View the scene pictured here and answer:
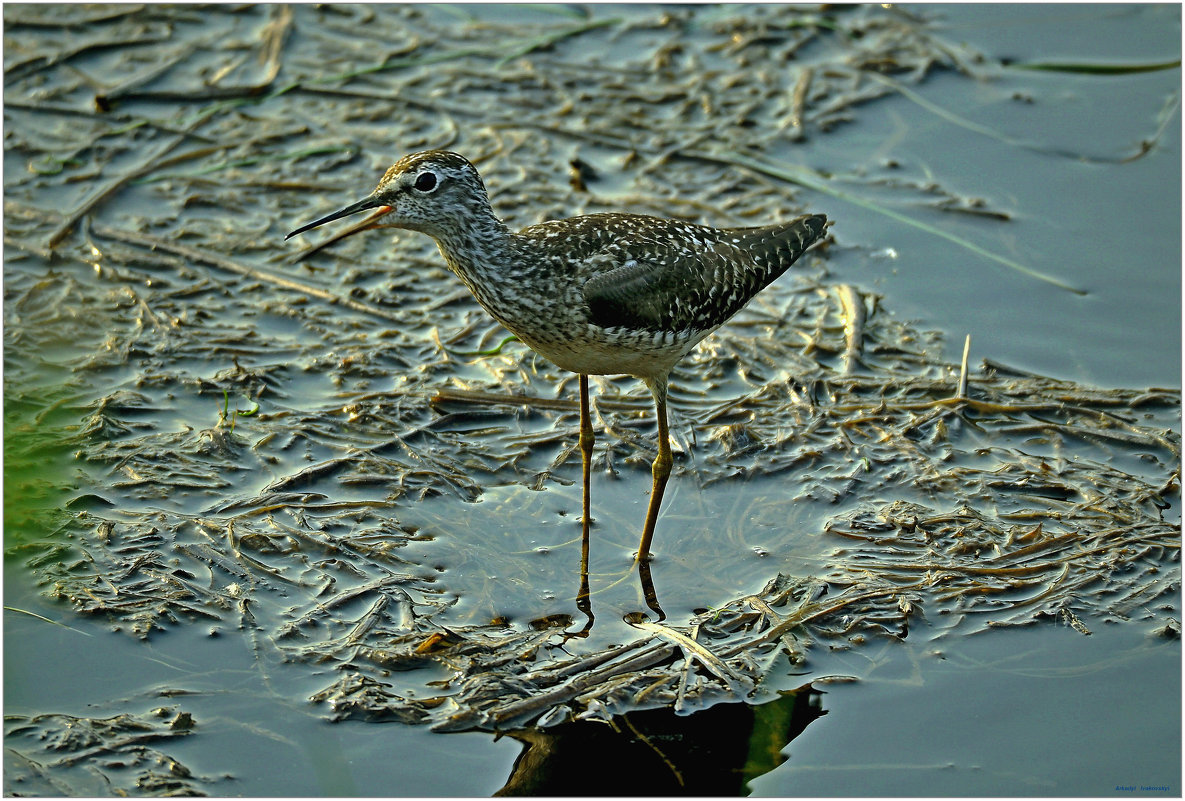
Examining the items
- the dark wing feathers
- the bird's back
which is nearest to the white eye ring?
the bird's back

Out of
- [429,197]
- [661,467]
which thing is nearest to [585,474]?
[661,467]

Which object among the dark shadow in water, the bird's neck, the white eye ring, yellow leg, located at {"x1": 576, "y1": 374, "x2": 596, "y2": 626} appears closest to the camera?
the dark shadow in water

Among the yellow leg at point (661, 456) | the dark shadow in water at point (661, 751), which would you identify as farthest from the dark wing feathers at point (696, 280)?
the dark shadow in water at point (661, 751)

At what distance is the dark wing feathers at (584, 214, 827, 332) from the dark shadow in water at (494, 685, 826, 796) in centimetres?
206

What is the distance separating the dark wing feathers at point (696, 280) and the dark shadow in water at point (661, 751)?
6.76 ft

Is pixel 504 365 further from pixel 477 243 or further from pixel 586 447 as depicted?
pixel 477 243

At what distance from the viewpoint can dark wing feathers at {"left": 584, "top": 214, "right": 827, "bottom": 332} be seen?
649cm

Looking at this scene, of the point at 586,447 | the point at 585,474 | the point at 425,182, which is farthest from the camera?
the point at 586,447

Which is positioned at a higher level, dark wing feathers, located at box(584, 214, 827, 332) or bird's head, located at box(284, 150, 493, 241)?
bird's head, located at box(284, 150, 493, 241)

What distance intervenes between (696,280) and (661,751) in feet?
8.66

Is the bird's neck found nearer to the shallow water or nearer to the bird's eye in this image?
the bird's eye

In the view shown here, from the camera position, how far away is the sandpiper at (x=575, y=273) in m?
6.40

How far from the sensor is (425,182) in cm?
636

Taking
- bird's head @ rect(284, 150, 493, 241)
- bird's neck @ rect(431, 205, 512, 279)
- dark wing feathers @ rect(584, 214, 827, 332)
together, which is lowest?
dark wing feathers @ rect(584, 214, 827, 332)
